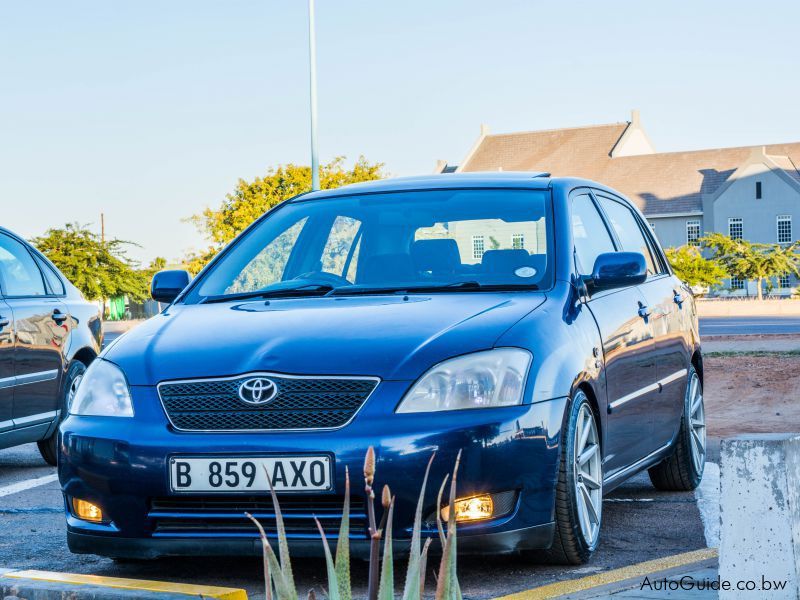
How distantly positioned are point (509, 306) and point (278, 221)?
1.79m

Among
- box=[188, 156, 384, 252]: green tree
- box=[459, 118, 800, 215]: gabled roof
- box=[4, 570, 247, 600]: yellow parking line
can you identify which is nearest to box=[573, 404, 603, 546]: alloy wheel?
box=[4, 570, 247, 600]: yellow parking line

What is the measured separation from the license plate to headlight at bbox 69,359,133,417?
1.17 feet

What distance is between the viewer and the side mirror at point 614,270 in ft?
18.6

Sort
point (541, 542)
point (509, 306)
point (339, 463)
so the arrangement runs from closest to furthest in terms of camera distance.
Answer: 1. point (339, 463)
2. point (541, 542)
3. point (509, 306)

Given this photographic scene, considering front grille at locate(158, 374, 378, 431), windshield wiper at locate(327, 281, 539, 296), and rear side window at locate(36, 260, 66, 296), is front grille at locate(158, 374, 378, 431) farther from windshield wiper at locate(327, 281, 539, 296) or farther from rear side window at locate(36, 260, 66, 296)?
rear side window at locate(36, 260, 66, 296)

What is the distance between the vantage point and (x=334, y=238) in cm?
652

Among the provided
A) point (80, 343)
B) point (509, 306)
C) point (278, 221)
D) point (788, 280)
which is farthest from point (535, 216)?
point (788, 280)

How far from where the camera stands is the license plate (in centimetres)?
445

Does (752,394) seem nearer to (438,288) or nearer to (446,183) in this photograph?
(446,183)

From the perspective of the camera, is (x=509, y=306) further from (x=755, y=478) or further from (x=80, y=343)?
(x=80, y=343)

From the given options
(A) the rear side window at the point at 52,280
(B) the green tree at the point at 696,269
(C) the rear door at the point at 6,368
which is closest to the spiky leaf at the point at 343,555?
(C) the rear door at the point at 6,368

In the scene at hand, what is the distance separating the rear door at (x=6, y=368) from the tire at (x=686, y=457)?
12.9 feet

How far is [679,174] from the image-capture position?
8300 centimetres

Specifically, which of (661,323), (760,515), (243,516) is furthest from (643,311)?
(760,515)
